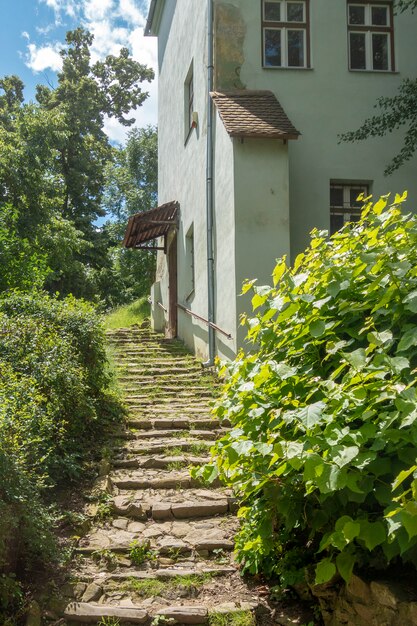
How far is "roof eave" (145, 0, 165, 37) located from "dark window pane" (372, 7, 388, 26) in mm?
7514

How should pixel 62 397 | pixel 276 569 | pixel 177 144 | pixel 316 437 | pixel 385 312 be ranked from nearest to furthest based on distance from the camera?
pixel 316 437 → pixel 385 312 → pixel 276 569 → pixel 62 397 → pixel 177 144

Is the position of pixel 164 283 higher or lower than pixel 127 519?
higher

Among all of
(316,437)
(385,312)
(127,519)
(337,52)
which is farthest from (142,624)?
(337,52)

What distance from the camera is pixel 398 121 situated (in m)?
11.0

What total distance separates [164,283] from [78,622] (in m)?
13.2

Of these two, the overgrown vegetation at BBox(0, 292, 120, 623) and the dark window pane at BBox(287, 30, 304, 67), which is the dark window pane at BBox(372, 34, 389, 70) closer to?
the dark window pane at BBox(287, 30, 304, 67)

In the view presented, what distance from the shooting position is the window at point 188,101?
1434 centimetres

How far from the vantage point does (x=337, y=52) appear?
1199 cm

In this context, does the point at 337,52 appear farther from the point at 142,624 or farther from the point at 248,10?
the point at 142,624

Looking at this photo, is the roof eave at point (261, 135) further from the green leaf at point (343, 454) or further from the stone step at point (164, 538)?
the green leaf at point (343, 454)

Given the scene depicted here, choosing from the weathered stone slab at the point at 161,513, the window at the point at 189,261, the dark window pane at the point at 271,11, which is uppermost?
the dark window pane at the point at 271,11

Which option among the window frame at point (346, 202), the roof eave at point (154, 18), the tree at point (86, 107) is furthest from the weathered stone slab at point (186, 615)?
the tree at point (86, 107)

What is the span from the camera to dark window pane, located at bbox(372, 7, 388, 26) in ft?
40.2

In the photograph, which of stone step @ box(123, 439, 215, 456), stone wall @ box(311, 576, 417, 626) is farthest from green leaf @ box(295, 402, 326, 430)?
stone step @ box(123, 439, 215, 456)
